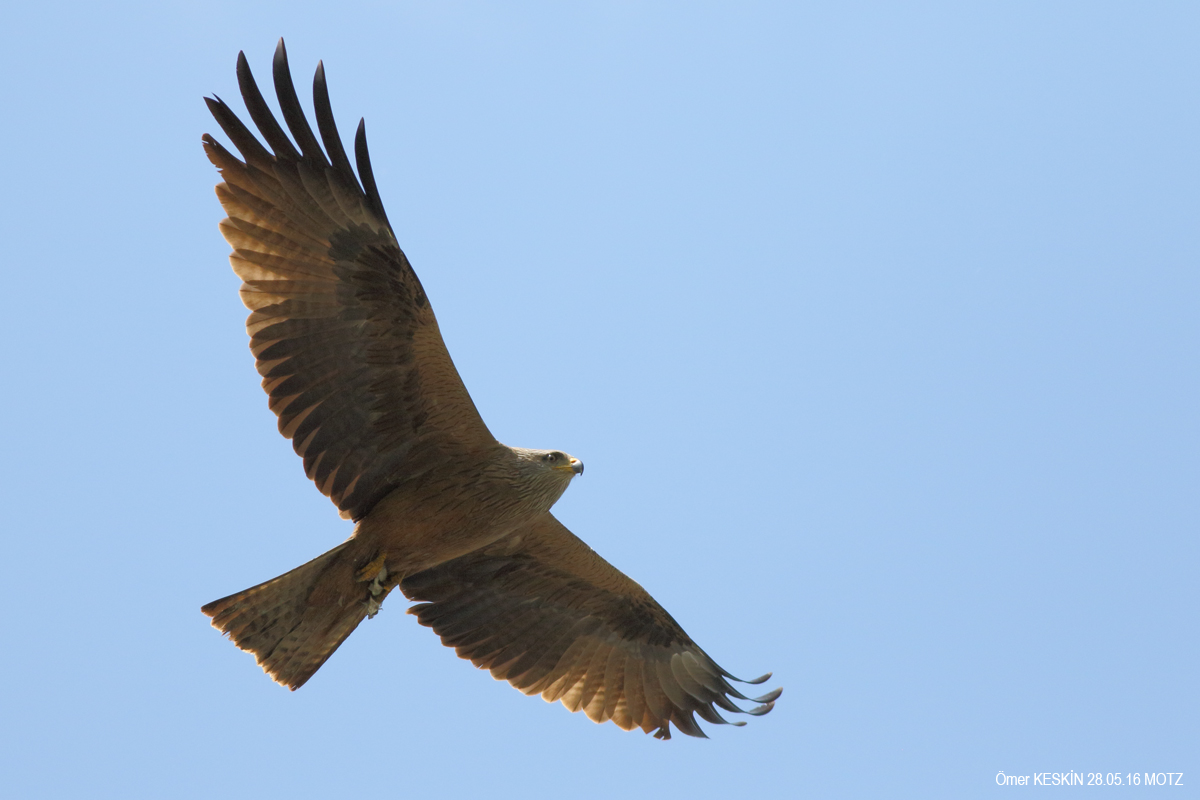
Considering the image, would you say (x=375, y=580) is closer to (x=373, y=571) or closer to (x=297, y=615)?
(x=373, y=571)

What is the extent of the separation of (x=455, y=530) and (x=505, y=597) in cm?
147

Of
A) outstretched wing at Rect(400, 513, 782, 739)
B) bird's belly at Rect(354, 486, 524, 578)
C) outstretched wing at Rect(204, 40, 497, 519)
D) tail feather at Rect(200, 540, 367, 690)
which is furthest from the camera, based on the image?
outstretched wing at Rect(400, 513, 782, 739)

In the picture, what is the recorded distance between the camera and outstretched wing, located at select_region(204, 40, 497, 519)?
25.2 feet

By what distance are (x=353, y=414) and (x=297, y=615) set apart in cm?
155

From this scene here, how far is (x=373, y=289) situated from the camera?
7.89 m

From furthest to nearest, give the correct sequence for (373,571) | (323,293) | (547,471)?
(547,471) < (373,571) < (323,293)

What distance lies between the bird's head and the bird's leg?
126cm

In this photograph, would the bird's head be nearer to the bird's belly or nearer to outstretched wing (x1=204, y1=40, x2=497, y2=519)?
the bird's belly

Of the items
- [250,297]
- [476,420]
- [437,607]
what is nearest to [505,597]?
[437,607]

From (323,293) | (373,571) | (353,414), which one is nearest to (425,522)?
(373,571)

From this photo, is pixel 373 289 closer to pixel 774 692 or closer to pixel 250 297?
pixel 250 297

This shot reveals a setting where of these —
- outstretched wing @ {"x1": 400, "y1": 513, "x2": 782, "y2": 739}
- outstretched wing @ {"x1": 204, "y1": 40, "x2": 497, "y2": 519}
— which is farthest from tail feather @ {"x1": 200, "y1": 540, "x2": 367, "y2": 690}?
outstretched wing @ {"x1": 400, "y1": 513, "x2": 782, "y2": 739}

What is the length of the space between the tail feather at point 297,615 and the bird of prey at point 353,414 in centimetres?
1

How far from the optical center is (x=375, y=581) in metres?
8.45
